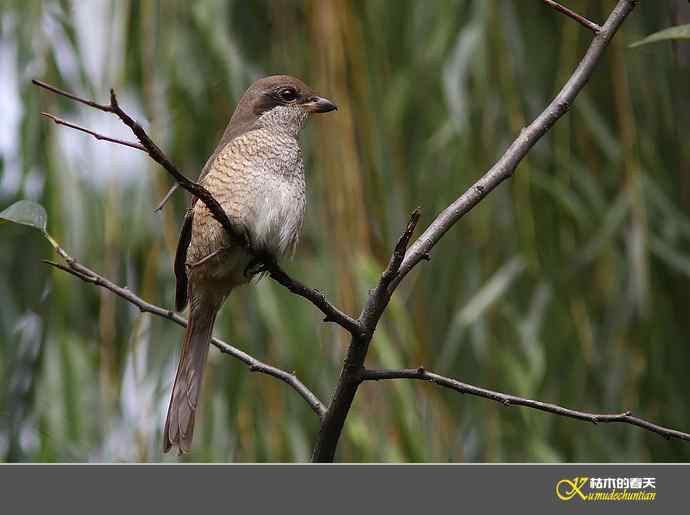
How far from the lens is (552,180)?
3361mm

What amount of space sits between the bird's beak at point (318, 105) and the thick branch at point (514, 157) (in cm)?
87

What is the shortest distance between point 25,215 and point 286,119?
1087 millimetres

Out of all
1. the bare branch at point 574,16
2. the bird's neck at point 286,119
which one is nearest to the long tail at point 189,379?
the bird's neck at point 286,119

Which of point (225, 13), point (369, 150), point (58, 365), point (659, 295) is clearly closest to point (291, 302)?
point (369, 150)

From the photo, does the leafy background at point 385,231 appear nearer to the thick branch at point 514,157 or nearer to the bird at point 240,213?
the bird at point 240,213

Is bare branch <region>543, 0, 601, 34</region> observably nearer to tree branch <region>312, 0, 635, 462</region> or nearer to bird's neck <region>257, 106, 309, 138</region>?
tree branch <region>312, 0, 635, 462</region>

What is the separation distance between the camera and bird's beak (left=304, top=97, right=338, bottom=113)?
9.48 ft

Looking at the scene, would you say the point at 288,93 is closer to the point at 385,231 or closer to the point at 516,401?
the point at 385,231

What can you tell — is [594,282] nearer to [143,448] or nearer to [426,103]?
[426,103]

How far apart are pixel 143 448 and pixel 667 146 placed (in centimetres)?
200

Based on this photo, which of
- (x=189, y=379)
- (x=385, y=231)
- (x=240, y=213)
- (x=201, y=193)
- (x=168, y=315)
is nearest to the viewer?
(x=201, y=193)

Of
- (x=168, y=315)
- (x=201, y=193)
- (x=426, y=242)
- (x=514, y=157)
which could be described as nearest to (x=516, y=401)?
(x=426, y=242)
